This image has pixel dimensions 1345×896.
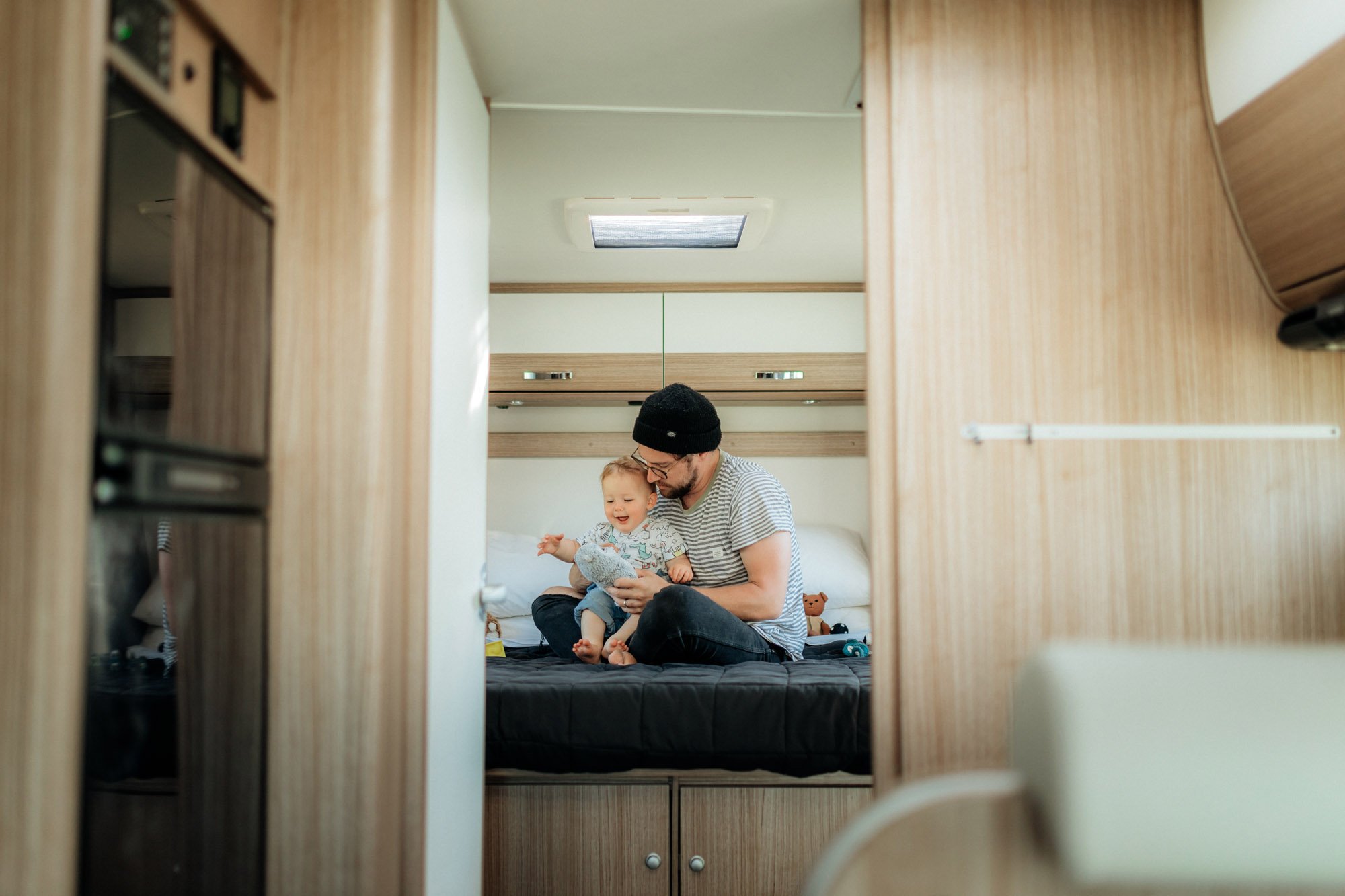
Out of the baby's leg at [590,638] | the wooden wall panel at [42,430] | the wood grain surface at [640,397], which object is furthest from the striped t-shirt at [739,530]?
the wooden wall panel at [42,430]

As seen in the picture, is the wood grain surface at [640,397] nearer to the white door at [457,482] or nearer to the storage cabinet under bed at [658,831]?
the white door at [457,482]

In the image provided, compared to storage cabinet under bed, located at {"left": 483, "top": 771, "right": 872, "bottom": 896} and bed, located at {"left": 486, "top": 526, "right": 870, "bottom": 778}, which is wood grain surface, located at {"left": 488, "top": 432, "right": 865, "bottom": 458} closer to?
bed, located at {"left": 486, "top": 526, "right": 870, "bottom": 778}

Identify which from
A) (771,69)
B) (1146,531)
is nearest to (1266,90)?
(1146,531)

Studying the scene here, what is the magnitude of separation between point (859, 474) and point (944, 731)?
7.25 ft

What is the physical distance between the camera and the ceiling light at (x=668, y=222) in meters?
2.64

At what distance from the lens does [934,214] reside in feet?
4.69

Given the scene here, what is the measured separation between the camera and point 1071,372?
1410 millimetres

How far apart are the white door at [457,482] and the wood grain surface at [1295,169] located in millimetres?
1346

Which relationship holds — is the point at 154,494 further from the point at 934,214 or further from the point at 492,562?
the point at 492,562

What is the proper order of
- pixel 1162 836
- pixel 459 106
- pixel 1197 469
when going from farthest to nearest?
pixel 459 106 → pixel 1197 469 → pixel 1162 836

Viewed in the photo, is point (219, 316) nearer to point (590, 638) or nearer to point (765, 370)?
point (590, 638)

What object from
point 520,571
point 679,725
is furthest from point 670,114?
point 520,571

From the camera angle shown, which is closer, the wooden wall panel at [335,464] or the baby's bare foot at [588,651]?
the wooden wall panel at [335,464]

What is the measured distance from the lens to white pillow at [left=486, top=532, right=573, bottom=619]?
2963 mm
